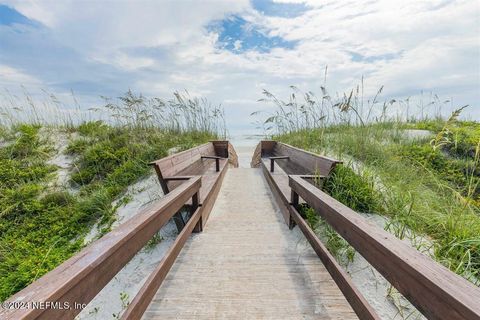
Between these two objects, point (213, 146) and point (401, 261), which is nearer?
point (401, 261)

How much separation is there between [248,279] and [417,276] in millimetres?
1407

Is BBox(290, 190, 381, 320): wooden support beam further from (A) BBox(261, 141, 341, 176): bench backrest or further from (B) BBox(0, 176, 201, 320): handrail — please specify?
(B) BBox(0, 176, 201, 320): handrail

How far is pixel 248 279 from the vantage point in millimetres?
2088

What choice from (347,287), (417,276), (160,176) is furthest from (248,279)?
(160,176)

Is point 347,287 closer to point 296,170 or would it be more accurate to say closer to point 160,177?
point 160,177

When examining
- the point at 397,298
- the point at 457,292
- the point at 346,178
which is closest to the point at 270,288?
the point at 397,298

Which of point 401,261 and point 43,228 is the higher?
point 401,261

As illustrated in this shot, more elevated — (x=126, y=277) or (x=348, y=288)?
(x=348, y=288)

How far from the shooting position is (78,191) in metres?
5.21

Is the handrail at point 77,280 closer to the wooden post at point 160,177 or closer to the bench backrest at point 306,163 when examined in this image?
the wooden post at point 160,177

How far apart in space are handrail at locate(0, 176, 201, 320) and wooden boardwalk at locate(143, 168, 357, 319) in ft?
2.39

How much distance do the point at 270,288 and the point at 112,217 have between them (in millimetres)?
3126

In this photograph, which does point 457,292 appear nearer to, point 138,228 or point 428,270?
point 428,270

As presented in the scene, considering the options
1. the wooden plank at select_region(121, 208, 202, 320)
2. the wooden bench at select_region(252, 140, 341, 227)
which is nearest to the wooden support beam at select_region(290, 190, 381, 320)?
the wooden bench at select_region(252, 140, 341, 227)
